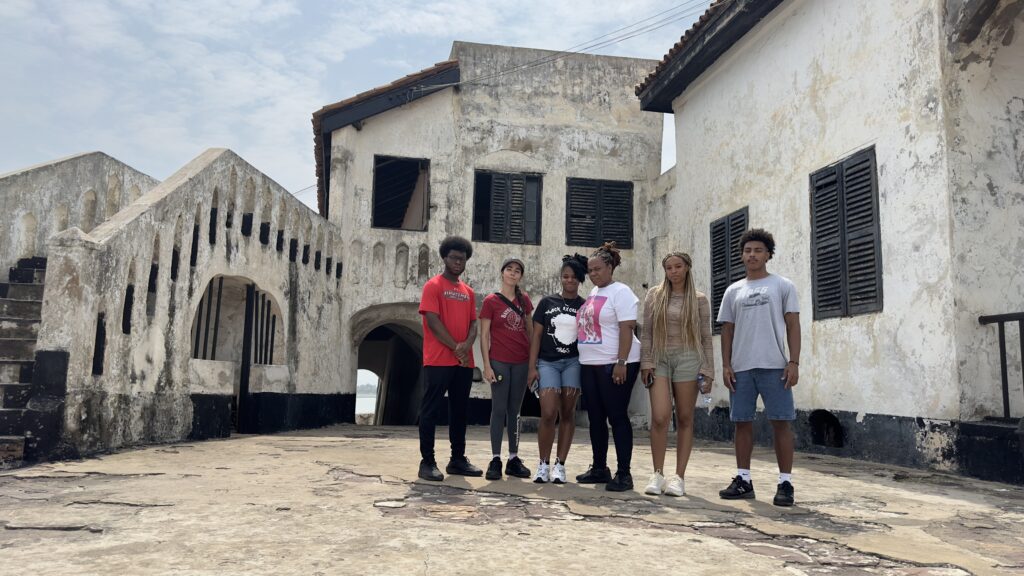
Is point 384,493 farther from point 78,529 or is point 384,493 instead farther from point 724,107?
point 724,107

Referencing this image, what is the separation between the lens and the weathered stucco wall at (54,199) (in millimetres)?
8352

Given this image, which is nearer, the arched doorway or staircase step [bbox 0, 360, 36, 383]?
staircase step [bbox 0, 360, 36, 383]

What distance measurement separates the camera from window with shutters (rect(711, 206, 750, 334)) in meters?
10.3

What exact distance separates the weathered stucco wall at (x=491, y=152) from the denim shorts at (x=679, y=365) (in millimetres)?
8478

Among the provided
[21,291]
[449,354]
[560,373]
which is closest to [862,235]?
[560,373]

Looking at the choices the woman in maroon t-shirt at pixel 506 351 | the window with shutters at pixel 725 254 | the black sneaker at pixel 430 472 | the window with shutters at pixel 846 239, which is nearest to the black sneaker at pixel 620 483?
the woman in maroon t-shirt at pixel 506 351

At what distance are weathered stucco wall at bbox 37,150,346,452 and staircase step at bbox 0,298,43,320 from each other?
3.46 feet

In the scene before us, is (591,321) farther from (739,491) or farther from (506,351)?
(739,491)

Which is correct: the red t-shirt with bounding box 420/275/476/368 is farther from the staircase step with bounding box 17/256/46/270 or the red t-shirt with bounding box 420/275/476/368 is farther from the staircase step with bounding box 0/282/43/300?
the staircase step with bounding box 17/256/46/270

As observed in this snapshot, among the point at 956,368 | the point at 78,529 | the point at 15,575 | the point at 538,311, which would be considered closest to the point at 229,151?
the point at 538,311

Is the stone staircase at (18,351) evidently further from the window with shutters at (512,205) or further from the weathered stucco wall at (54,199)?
the window with shutters at (512,205)

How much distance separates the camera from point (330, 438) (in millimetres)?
9195

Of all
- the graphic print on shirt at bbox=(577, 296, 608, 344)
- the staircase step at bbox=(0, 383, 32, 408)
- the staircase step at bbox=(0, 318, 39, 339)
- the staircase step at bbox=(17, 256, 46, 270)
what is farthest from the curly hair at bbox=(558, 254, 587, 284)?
the staircase step at bbox=(17, 256, 46, 270)

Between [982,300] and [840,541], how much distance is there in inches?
161
